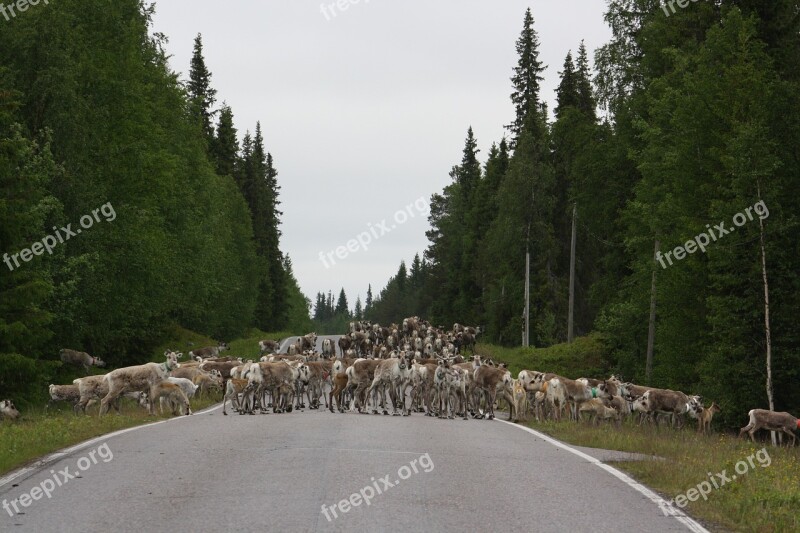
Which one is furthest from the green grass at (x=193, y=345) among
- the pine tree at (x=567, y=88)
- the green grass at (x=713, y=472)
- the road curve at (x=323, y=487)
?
the road curve at (x=323, y=487)

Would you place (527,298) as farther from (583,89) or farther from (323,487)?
(323,487)

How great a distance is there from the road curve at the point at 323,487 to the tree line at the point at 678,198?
14.9 metres

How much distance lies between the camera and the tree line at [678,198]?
28750 mm

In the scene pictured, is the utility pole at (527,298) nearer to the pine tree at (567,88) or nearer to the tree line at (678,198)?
the tree line at (678,198)

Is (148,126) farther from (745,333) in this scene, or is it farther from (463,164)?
(463,164)

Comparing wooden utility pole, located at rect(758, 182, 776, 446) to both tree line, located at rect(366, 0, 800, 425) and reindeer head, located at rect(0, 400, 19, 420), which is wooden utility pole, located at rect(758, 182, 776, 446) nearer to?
tree line, located at rect(366, 0, 800, 425)

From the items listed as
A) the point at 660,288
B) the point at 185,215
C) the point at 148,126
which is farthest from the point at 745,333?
the point at 185,215

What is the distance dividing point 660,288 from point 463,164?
256ft

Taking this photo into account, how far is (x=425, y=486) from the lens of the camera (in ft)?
36.6

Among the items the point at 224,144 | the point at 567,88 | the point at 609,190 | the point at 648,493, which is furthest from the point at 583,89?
the point at 648,493

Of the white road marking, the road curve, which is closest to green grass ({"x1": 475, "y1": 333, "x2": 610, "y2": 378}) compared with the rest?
the white road marking

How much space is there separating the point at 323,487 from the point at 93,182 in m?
26.9

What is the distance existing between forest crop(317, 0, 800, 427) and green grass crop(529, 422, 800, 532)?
9086 millimetres

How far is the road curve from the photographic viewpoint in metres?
9.20
